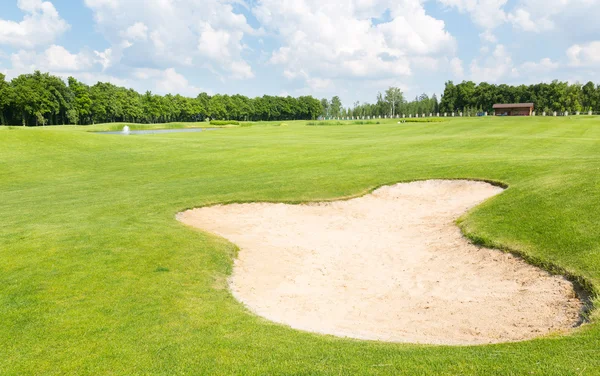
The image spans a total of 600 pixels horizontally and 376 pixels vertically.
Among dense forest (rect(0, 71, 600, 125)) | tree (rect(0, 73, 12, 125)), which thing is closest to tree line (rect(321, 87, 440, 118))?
dense forest (rect(0, 71, 600, 125))

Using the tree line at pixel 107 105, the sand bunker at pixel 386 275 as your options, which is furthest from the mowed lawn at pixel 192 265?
the tree line at pixel 107 105

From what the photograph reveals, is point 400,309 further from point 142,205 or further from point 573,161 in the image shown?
point 573,161

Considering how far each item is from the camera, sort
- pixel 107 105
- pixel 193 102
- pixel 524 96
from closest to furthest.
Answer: pixel 107 105
pixel 524 96
pixel 193 102

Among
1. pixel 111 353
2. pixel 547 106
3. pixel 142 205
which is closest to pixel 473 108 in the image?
pixel 547 106

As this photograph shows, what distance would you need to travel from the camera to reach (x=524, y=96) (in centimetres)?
13838

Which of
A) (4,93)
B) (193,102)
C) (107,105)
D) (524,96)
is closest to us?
(4,93)

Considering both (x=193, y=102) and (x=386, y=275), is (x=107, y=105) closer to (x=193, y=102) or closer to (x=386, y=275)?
(x=193, y=102)

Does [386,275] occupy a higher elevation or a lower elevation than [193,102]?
lower

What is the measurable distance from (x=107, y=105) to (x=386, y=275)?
134641mm

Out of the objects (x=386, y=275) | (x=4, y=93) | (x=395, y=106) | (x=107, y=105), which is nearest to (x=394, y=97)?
(x=395, y=106)

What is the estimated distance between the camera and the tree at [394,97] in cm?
18225

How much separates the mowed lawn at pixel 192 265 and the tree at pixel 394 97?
515 feet

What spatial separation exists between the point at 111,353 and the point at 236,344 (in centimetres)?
208

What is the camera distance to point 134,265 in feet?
37.5
